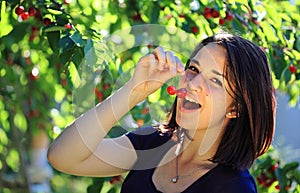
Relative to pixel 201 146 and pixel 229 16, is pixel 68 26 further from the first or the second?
pixel 229 16

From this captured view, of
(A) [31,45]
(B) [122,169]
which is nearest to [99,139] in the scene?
(B) [122,169]

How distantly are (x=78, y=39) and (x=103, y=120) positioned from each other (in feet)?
1.05

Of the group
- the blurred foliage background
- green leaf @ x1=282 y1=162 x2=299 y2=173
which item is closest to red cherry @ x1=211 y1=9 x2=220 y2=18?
the blurred foliage background

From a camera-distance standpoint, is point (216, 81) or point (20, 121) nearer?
point (216, 81)

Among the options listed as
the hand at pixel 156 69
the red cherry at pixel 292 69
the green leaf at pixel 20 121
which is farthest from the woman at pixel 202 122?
the green leaf at pixel 20 121

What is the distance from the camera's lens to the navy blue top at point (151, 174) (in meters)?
1.53

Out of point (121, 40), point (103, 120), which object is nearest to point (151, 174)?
point (103, 120)

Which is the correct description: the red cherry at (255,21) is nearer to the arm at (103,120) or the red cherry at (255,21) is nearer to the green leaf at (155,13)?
the green leaf at (155,13)

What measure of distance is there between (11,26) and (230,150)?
3.57ft

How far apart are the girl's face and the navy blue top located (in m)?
0.12

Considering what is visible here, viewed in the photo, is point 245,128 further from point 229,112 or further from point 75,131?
point 75,131

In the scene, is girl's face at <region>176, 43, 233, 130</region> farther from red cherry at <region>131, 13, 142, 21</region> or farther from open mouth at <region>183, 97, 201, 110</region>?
red cherry at <region>131, 13, 142, 21</region>

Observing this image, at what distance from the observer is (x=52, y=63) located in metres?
2.77

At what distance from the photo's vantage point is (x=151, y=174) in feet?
5.44
